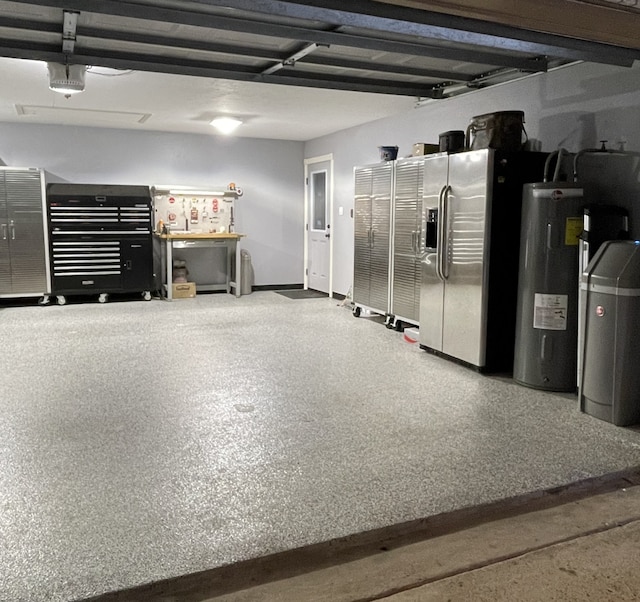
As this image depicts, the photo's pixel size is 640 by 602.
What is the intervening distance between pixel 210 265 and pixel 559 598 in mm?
7745

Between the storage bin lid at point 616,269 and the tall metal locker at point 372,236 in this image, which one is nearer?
the storage bin lid at point 616,269

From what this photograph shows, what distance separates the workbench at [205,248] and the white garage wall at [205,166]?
1.46ft

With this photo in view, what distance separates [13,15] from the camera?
3719 mm

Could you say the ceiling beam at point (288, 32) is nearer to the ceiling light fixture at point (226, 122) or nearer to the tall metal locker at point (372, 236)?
the tall metal locker at point (372, 236)

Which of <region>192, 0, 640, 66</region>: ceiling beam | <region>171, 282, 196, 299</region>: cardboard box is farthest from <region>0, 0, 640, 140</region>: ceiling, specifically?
<region>171, 282, 196, 299</region>: cardboard box

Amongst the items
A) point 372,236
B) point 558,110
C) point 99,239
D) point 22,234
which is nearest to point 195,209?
point 99,239

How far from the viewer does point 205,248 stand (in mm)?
9086

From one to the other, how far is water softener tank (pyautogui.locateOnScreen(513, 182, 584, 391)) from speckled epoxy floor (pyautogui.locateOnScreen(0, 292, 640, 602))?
221 mm

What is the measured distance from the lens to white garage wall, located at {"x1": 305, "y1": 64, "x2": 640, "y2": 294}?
4.15 metres

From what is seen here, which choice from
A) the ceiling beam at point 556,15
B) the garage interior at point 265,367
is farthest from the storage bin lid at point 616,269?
the ceiling beam at point 556,15

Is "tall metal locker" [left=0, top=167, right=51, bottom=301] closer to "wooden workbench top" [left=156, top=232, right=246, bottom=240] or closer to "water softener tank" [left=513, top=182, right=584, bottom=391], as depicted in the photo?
"wooden workbench top" [left=156, top=232, right=246, bottom=240]

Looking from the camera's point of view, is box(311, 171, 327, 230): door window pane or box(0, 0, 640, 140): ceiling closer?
box(0, 0, 640, 140): ceiling

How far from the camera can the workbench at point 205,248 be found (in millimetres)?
8281

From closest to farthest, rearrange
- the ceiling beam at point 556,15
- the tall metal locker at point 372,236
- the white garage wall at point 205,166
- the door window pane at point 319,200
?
the ceiling beam at point 556,15, the tall metal locker at point 372,236, the white garage wall at point 205,166, the door window pane at point 319,200
